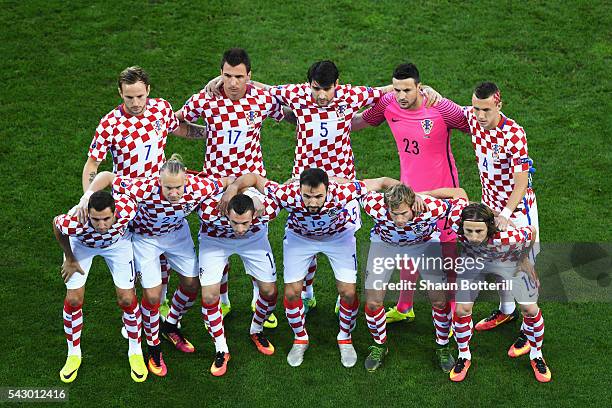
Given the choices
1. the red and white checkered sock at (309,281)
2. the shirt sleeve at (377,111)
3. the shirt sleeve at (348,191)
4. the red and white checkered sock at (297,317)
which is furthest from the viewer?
the red and white checkered sock at (309,281)

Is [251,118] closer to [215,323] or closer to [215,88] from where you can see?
[215,88]

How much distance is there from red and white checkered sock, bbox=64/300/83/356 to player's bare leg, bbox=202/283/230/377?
3.79 feet

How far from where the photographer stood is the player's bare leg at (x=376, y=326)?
9.79 metres

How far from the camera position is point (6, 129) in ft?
42.6

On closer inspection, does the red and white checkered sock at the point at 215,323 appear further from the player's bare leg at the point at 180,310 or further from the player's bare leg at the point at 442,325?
the player's bare leg at the point at 442,325

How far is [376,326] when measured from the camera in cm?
991

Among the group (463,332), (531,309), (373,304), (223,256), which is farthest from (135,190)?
(531,309)

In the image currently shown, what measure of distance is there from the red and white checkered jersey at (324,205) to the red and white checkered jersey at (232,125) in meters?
0.55

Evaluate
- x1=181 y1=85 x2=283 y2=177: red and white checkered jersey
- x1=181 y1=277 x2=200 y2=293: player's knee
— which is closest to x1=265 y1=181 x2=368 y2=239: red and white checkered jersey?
x1=181 y1=85 x2=283 y2=177: red and white checkered jersey

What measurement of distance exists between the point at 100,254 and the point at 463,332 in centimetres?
345

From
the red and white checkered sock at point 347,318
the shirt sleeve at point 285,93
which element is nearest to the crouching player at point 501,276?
the red and white checkered sock at point 347,318

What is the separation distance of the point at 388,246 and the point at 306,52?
5060 mm

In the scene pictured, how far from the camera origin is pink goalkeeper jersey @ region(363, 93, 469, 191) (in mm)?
9992

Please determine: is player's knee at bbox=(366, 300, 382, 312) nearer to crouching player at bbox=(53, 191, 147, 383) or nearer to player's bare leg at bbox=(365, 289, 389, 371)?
player's bare leg at bbox=(365, 289, 389, 371)
